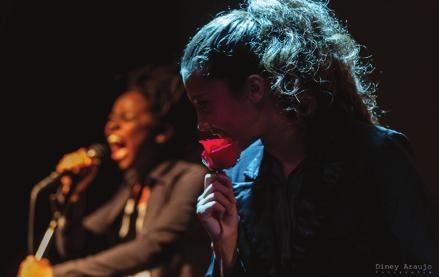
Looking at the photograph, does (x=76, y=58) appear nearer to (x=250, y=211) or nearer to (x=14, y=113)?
(x=14, y=113)

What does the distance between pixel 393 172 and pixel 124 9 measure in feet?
6.92

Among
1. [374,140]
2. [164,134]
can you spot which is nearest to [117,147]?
[164,134]

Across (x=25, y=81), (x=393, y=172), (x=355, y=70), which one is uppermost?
(x=355, y=70)

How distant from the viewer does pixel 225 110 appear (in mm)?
1464

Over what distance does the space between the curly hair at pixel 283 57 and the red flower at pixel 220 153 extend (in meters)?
0.13

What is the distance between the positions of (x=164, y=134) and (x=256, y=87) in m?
1.62

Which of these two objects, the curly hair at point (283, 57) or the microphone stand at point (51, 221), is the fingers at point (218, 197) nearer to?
the curly hair at point (283, 57)

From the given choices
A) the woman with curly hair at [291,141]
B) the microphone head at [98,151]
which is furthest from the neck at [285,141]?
the microphone head at [98,151]

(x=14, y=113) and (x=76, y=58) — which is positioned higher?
(x=76, y=58)

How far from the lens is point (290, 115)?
1484mm

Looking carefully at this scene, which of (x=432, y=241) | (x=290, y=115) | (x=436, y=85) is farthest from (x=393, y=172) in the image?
(x=436, y=85)

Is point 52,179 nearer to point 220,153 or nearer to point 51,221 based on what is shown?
point 51,221

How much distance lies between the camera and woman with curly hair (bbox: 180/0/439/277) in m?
1.36

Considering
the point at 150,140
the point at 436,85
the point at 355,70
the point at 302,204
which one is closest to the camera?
the point at 302,204
